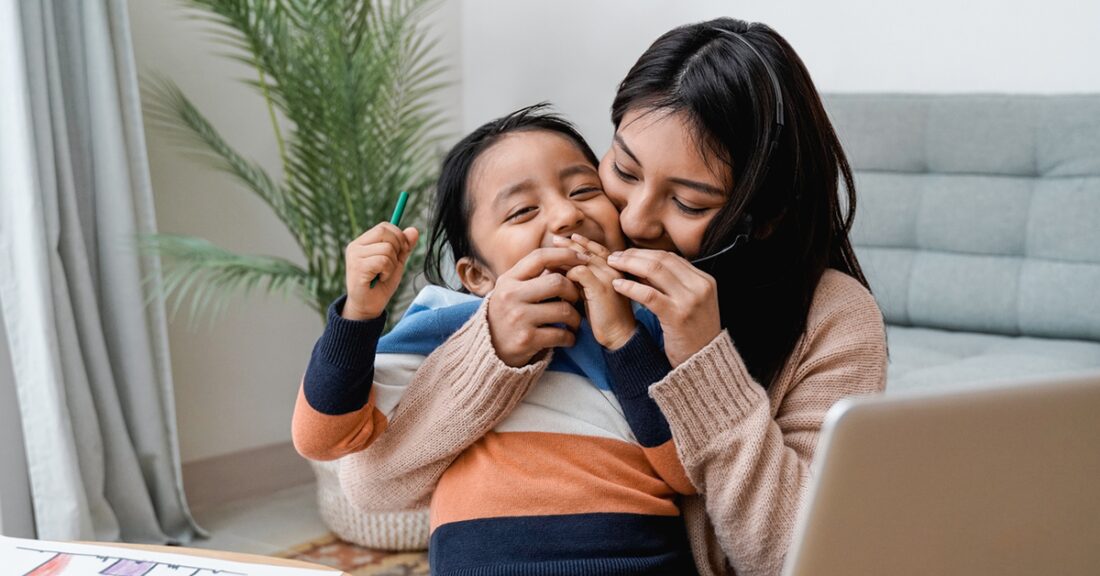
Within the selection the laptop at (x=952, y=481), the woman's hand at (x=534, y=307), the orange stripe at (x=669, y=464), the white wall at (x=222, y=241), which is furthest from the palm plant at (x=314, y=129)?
the laptop at (x=952, y=481)

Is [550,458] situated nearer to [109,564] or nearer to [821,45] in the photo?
[109,564]

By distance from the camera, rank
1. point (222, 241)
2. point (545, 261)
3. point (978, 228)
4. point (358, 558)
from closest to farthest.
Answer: point (545, 261)
point (978, 228)
point (358, 558)
point (222, 241)

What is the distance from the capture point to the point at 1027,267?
7.22 ft

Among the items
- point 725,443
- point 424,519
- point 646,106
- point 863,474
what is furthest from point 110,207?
point 863,474

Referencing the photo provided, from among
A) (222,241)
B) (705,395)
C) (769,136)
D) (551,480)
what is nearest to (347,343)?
(551,480)

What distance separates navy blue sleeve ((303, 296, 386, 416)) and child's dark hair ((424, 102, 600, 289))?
0.71ft

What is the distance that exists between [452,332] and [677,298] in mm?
282

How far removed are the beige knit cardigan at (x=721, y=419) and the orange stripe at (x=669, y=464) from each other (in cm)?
2

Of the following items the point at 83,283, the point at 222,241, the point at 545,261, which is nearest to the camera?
the point at 545,261

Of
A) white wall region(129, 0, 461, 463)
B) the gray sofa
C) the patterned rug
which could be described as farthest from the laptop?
white wall region(129, 0, 461, 463)

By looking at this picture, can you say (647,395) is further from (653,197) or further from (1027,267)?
(1027,267)

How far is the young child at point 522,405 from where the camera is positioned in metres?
0.98

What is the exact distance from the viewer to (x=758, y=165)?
1022 mm

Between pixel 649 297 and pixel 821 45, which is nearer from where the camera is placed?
pixel 649 297
